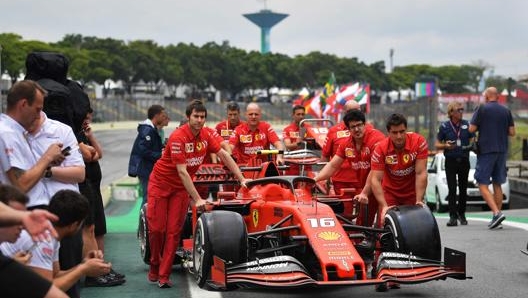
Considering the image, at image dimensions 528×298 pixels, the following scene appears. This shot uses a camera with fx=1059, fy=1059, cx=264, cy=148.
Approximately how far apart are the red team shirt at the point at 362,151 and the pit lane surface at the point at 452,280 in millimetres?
1559

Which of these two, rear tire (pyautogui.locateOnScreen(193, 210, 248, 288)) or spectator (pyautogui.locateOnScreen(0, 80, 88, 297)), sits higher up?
spectator (pyautogui.locateOnScreen(0, 80, 88, 297))

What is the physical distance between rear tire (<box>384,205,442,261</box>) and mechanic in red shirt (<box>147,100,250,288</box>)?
1.80m

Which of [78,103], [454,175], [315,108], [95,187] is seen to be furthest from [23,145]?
[315,108]

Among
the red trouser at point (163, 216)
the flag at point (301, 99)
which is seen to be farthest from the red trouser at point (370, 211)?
the flag at point (301, 99)

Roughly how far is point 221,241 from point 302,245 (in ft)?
2.33

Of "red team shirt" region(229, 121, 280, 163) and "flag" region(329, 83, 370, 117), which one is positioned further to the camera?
"flag" region(329, 83, 370, 117)

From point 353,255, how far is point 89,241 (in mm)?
2180

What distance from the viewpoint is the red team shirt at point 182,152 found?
1039 cm

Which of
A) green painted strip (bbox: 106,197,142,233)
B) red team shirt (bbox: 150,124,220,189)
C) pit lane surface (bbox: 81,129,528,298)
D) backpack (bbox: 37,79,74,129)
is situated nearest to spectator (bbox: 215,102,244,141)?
green painted strip (bbox: 106,197,142,233)

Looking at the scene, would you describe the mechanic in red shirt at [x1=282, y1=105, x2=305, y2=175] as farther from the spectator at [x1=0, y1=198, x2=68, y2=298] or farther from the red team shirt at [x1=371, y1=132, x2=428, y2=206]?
the spectator at [x1=0, y1=198, x2=68, y2=298]

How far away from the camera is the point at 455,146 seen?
14969mm

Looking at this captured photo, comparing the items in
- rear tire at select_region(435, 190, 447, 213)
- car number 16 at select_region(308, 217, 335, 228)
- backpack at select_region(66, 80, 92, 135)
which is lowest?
rear tire at select_region(435, 190, 447, 213)

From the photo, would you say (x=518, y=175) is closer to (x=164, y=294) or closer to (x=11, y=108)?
(x=164, y=294)

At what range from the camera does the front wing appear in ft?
27.5
